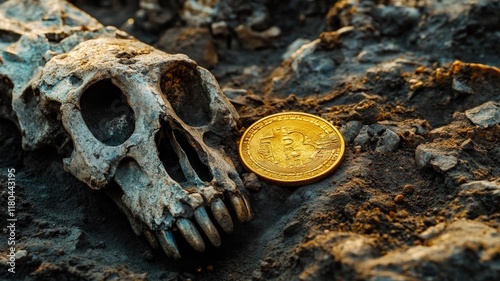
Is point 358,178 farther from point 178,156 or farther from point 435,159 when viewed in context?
point 178,156

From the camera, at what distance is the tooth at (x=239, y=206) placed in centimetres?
312

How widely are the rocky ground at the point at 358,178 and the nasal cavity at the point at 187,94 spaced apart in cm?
32

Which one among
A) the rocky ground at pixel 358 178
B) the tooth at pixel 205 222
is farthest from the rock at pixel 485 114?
the tooth at pixel 205 222

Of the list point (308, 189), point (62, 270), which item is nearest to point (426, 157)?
point (308, 189)

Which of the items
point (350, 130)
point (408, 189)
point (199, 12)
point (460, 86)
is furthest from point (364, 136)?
point (199, 12)

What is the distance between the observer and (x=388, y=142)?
355 centimetres

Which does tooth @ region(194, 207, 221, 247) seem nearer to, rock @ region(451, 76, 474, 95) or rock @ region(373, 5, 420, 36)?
rock @ region(451, 76, 474, 95)

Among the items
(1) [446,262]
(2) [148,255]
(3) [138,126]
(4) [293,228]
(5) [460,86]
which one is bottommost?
(2) [148,255]

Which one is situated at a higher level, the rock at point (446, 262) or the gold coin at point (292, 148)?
the rock at point (446, 262)

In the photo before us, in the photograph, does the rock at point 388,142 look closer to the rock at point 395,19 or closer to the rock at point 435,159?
the rock at point 435,159

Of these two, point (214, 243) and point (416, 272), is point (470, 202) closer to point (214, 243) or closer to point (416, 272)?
point (416, 272)

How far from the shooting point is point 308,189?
333 cm

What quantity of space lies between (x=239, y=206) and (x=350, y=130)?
3.42ft

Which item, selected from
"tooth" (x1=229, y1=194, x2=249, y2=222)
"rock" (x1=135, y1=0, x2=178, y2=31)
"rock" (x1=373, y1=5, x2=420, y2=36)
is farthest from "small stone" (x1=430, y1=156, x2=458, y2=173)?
"rock" (x1=135, y1=0, x2=178, y2=31)
